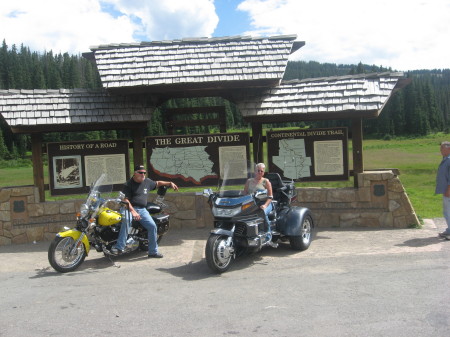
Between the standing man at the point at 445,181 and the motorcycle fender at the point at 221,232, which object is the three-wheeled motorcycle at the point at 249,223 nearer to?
the motorcycle fender at the point at 221,232

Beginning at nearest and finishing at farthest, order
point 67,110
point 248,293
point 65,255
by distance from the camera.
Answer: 1. point 248,293
2. point 65,255
3. point 67,110

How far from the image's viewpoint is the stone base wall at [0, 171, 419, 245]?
9211 mm

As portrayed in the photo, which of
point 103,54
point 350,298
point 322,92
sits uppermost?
point 103,54

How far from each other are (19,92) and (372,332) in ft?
27.6

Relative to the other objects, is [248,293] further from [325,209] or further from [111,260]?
[325,209]

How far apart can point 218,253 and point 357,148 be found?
4624 millimetres

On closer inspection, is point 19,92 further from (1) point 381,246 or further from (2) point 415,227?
(2) point 415,227

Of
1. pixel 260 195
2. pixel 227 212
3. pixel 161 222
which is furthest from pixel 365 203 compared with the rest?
pixel 161 222

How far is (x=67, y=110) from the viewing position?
9.35 metres

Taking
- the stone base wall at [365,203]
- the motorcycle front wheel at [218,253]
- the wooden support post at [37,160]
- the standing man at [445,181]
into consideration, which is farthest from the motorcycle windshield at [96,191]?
the standing man at [445,181]

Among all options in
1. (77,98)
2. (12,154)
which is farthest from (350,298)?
(12,154)

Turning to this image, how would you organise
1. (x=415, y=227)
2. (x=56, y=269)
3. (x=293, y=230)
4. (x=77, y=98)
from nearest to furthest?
(x=56, y=269) < (x=293, y=230) < (x=415, y=227) < (x=77, y=98)

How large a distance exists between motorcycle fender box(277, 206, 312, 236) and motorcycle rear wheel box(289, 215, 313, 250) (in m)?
0.11

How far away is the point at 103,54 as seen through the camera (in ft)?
32.9
